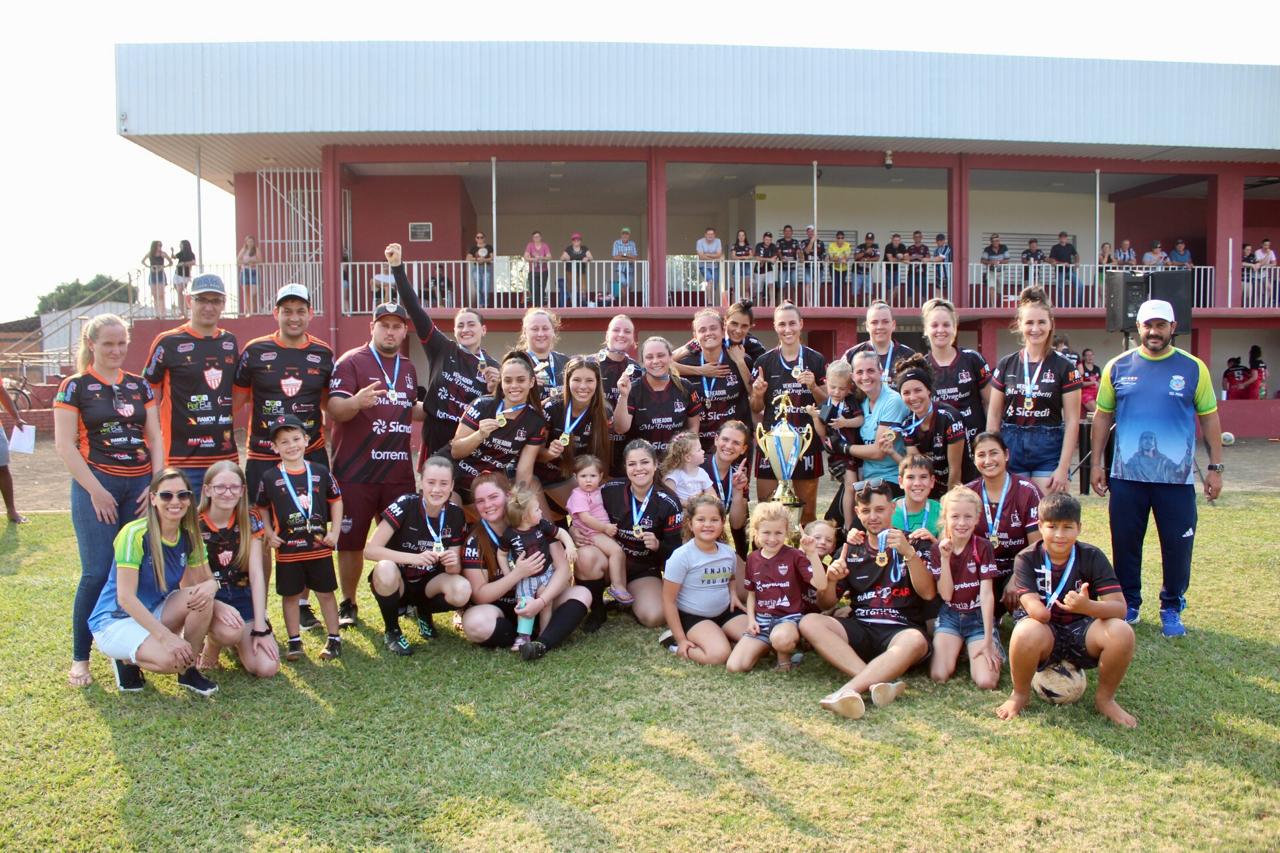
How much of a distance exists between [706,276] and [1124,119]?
8.66m

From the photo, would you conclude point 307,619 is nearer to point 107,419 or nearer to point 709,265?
point 107,419

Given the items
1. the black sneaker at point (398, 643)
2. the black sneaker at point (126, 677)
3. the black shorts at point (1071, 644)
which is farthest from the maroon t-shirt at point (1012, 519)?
the black sneaker at point (126, 677)

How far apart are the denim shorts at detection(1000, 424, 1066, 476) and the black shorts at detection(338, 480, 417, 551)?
3697 millimetres

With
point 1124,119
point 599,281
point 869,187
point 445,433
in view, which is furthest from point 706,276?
point 445,433

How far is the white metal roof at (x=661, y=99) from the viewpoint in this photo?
16.3 meters

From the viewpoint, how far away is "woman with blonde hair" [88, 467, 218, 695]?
441 centimetres

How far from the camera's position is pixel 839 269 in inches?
725

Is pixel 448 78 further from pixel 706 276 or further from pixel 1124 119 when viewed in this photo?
pixel 1124 119

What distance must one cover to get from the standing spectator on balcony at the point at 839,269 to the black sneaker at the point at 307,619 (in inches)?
570

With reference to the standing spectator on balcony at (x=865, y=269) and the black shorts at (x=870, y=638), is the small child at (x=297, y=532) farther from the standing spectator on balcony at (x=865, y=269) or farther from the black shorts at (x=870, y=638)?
the standing spectator on balcony at (x=865, y=269)

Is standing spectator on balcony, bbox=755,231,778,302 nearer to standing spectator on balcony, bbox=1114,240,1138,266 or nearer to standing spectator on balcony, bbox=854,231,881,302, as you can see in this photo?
standing spectator on balcony, bbox=854,231,881,302

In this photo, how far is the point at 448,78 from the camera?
1652 centimetres

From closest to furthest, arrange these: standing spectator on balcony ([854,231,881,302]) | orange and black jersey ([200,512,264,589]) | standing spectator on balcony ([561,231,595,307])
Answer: orange and black jersey ([200,512,264,589]) → standing spectator on balcony ([561,231,595,307]) → standing spectator on balcony ([854,231,881,302])

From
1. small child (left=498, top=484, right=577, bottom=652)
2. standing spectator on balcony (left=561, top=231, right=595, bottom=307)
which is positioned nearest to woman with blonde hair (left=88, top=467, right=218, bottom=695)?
small child (left=498, top=484, right=577, bottom=652)
